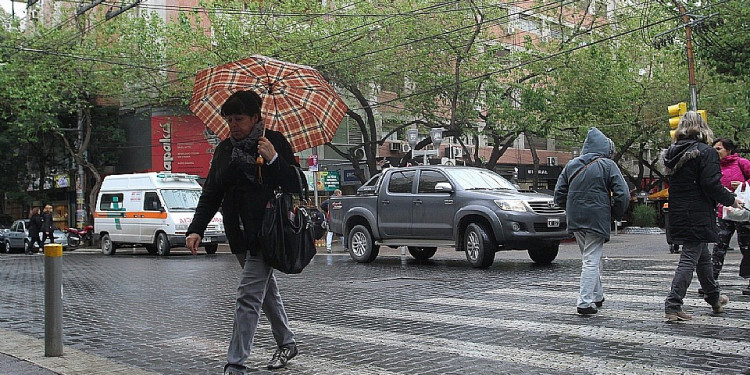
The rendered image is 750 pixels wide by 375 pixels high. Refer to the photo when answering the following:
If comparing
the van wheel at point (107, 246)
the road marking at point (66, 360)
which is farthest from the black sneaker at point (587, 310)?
the van wheel at point (107, 246)

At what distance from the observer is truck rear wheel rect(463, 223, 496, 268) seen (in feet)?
42.9

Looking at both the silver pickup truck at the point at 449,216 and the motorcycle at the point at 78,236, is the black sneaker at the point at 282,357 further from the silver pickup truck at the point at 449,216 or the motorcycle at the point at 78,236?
the motorcycle at the point at 78,236

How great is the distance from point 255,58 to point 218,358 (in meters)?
2.36

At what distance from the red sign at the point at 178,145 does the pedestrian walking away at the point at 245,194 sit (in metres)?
32.7

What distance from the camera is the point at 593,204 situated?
7730mm

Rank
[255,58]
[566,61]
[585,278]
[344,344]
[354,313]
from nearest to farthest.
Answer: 1. [255,58]
2. [344,344]
3. [585,278]
4. [354,313]
5. [566,61]

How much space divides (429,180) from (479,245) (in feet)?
6.20

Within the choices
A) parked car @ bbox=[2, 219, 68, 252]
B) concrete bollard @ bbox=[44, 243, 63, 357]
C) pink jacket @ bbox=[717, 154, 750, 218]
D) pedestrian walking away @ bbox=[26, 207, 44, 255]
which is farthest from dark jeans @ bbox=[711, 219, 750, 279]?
parked car @ bbox=[2, 219, 68, 252]

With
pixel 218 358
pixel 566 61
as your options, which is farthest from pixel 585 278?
pixel 566 61

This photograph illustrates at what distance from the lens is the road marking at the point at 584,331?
5910 mm

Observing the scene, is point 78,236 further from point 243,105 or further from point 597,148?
point 243,105

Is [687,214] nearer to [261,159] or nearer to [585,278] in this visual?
[585,278]

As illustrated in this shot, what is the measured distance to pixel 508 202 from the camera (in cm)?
1312

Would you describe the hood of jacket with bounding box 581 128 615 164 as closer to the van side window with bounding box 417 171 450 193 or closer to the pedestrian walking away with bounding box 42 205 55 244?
the van side window with bounding box 417 171 450 193
